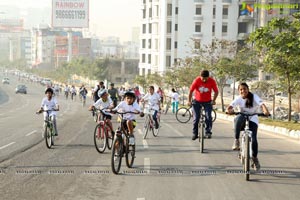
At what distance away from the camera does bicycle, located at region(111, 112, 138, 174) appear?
1006 centimetres

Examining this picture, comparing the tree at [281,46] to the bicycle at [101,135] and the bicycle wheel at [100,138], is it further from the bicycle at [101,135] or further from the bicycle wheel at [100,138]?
the bicycle wheel at [100,138]

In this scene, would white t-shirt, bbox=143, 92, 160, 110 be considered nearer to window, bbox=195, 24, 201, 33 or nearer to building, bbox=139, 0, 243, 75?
building, bbox=139, 0, 243, 75

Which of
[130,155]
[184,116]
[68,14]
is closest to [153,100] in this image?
[184,116]

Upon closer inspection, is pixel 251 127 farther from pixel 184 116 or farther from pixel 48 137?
pixel 184 116

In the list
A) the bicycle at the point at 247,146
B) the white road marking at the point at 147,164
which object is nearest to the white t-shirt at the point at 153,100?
the white road marking at the point at 147,164

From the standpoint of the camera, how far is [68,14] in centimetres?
11562

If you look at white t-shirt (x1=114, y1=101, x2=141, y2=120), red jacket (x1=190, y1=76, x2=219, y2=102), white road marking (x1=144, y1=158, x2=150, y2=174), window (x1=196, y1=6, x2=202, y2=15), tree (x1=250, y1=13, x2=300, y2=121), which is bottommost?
white road marking (x1=144, y1=158, x2=150, y2=174)

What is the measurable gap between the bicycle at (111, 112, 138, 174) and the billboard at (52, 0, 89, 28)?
107 m

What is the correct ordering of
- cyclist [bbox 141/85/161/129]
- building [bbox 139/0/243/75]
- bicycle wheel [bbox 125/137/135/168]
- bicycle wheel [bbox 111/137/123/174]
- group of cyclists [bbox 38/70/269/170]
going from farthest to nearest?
1. building [bbox 139/0/243/75]
2. cyclist [bbox 141/85/161/129]
3. bicycle wheel [bbox 125/137/135/168]
4. group of cyclists [bbox 38/70/269/170]
5. bicycle wheel [bbox 111/137/123/174]

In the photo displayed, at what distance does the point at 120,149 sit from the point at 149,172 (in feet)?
2.81

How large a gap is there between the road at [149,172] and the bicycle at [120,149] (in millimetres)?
199

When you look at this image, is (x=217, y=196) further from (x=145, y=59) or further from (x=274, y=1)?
(x=145, y=59)

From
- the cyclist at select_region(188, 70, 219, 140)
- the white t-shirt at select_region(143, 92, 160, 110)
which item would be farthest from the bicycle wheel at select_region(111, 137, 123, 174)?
the white t-shirt at select_region(143, 92, 160, 110)

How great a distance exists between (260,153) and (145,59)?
76.3 metres
